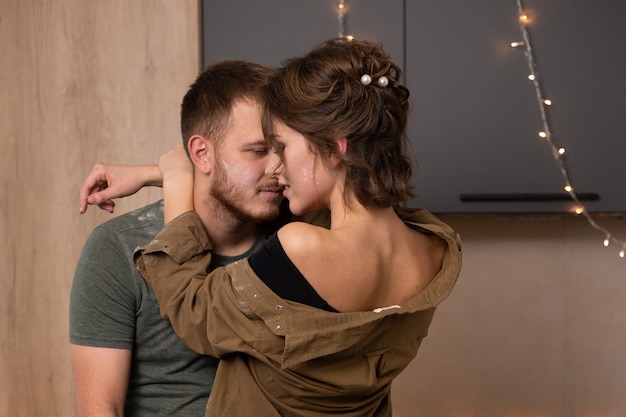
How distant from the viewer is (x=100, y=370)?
1488 mm

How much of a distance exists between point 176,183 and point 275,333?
451 mm

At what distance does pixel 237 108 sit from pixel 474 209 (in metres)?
1.10

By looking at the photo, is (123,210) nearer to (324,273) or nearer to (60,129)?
(60,129)

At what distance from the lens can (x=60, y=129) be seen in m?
2.72

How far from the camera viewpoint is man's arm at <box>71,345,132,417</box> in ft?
4.84

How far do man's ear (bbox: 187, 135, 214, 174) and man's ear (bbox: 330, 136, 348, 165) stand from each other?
1.35ft

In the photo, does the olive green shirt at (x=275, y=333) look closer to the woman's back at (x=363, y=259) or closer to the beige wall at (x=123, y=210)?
the woman's back at (x=363, y=259)

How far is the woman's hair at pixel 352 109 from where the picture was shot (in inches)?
50.0

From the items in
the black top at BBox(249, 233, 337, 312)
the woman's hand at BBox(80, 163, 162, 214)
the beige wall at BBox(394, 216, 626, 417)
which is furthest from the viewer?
the beige wall at BBox(394, 216, 626, 417)

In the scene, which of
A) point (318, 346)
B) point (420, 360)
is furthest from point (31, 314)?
point (318, 346)

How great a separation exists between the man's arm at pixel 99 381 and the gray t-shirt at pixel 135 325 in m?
0.02

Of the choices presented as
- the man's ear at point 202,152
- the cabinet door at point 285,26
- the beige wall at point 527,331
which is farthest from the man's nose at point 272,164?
the beige wall at point 527,331

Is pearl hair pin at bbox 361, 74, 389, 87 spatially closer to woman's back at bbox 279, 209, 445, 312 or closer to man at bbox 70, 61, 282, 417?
woman's back at bbox 279, 209, 445, 312

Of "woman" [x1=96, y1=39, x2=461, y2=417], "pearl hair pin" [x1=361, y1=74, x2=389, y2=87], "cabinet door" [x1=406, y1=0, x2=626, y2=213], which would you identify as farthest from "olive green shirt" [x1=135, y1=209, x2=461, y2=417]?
"cabinet door" [x1=406, y1=0, x2=626, y2=213]
